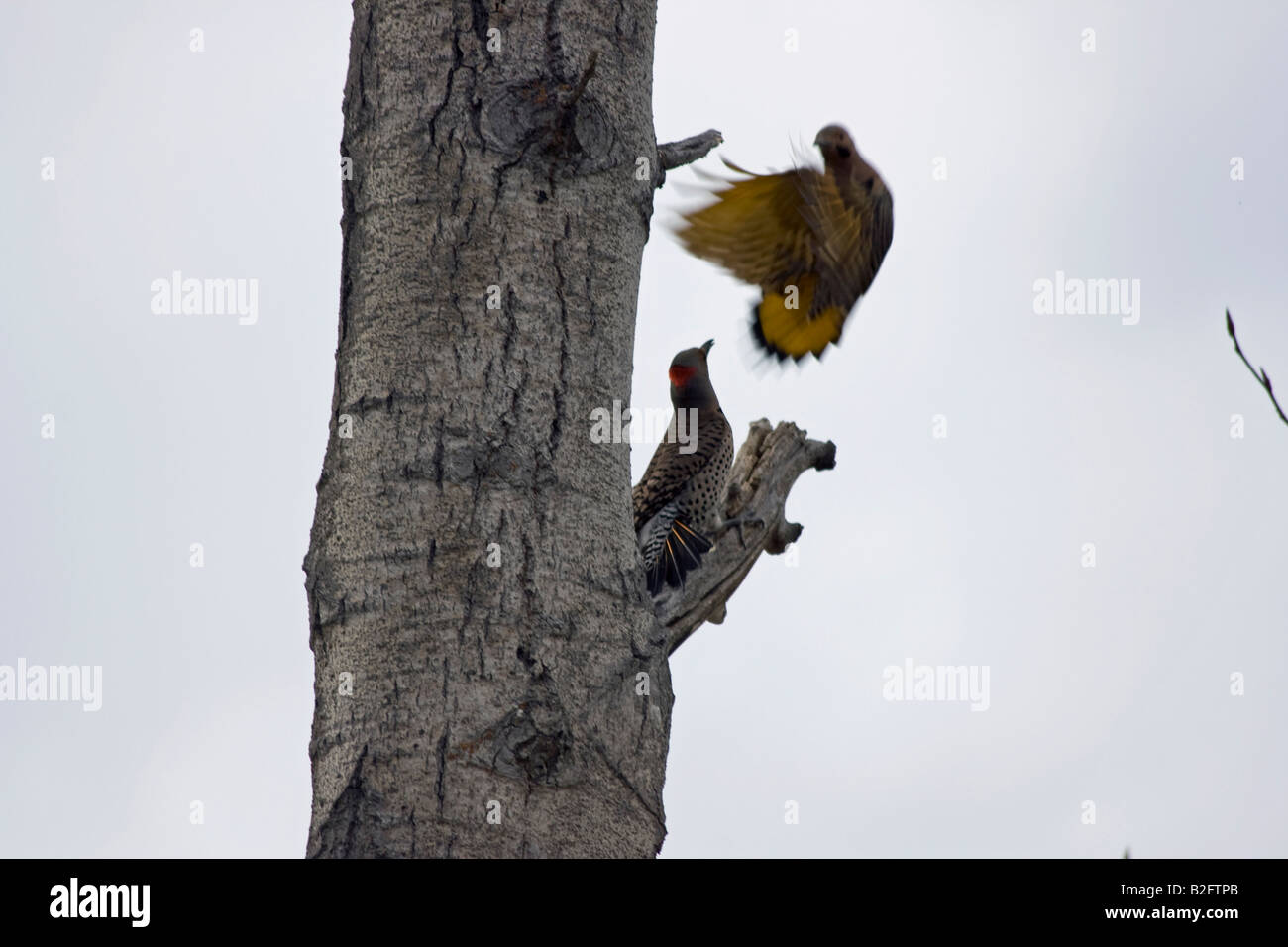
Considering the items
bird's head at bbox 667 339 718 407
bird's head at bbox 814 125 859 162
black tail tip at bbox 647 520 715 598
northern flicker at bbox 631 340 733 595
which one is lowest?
black tail tip at bbox 647 520 715 598

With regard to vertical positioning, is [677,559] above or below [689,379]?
below

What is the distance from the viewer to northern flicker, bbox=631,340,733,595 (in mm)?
4434

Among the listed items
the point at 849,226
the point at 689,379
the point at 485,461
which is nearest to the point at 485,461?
the point at 485,461

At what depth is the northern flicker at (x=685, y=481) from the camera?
14.5ft

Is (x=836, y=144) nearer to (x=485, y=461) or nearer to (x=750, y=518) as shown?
(x=750, y=518)

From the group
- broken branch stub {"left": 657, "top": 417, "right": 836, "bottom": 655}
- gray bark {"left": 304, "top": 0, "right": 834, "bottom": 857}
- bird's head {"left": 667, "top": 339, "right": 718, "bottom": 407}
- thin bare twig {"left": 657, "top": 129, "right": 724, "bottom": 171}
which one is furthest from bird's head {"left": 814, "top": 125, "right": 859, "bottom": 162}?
bird's head {"left": 667, "top": 339, "right": 718, "bottom": 407}

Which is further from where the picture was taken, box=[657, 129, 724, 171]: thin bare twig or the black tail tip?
the black tail tip

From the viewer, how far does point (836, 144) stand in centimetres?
347

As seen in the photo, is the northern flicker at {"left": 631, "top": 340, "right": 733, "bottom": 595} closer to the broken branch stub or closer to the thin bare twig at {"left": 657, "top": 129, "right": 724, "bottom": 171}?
the broken branch stub

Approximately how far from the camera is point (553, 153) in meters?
2.59

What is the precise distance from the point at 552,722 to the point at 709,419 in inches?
177

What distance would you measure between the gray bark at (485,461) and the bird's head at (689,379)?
166 inches

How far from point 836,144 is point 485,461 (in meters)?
1.54

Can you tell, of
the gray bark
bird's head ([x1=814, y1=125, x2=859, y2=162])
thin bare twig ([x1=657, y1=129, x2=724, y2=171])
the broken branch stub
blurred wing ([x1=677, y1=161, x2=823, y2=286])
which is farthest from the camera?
the broken branch stub
